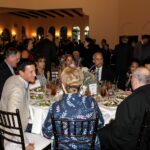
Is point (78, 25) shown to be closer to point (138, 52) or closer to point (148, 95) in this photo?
point (138, 52)

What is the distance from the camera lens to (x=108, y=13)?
12062 mm

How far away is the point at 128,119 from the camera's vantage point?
2.51 m

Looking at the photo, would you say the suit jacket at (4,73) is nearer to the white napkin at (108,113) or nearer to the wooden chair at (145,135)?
the white napkin at (108,113)

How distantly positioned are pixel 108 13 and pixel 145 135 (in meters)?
9.95

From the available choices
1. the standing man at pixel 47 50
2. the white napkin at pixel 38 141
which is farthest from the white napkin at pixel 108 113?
the standing man at pixel 47 50

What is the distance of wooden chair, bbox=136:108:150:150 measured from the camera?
244cm

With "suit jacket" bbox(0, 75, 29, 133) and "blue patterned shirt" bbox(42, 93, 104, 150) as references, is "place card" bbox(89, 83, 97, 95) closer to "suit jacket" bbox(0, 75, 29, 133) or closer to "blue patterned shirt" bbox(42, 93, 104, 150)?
"suit jacket" bbox(0, 75, 29, 133)

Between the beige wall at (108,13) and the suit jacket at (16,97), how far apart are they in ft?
29.2

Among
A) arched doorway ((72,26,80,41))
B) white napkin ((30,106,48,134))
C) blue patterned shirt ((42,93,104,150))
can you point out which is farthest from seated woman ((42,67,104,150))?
arched doorway ((72,26,80,41))

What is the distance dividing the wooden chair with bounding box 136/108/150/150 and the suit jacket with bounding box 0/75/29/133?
1163mm

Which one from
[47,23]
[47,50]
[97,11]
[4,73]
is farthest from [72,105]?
[47,23]

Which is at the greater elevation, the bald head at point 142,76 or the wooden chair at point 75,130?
the bald head at point 142,76

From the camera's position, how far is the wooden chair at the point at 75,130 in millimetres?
2369

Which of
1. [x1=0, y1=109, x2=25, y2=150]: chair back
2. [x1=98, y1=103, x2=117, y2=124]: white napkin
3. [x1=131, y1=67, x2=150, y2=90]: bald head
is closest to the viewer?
[x1=0, y1=109, x2=25, y2=150]: chair back
